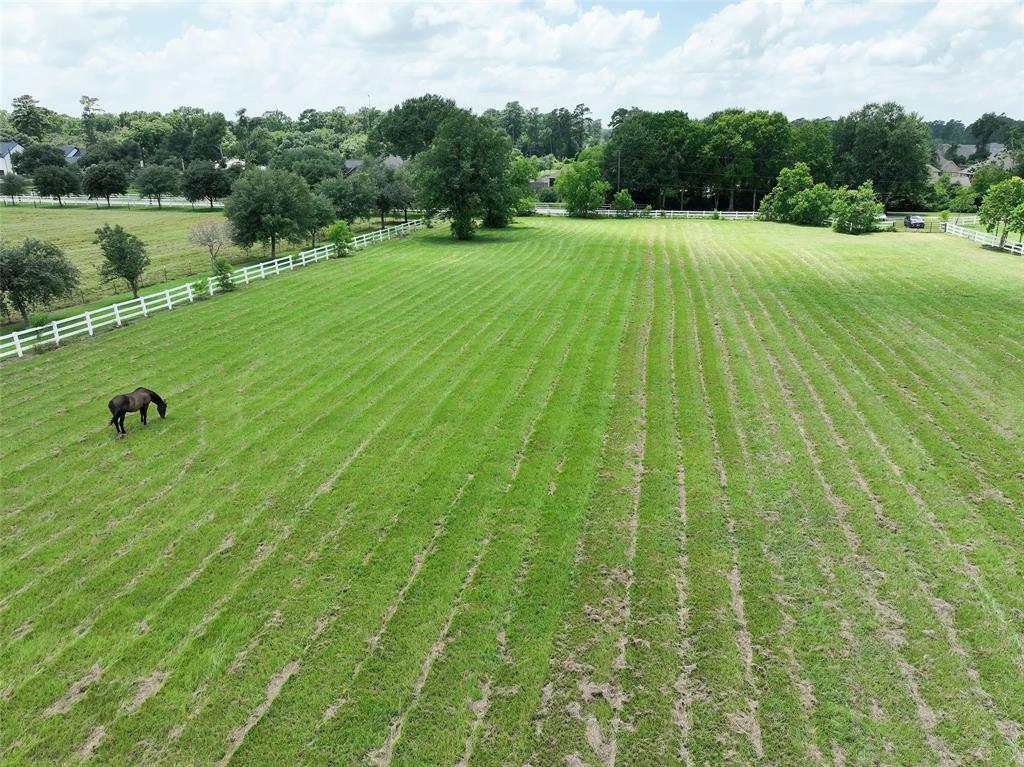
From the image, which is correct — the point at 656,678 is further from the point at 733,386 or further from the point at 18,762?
the point at 733,386

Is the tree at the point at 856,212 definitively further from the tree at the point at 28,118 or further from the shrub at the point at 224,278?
the tree at the point at 28,118

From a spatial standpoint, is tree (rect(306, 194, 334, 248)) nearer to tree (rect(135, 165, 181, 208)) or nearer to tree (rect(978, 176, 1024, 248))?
tree (rect(978, 176, 1024, 248))

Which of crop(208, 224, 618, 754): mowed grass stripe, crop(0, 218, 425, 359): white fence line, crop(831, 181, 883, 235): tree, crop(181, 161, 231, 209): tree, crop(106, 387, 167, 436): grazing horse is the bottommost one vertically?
crop(208, 224, 618, 754): mowed grass stripe

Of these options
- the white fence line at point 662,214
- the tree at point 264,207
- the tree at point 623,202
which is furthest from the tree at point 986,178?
the tree at point 264,207

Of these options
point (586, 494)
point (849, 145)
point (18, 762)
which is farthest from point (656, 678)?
point (849, 145)

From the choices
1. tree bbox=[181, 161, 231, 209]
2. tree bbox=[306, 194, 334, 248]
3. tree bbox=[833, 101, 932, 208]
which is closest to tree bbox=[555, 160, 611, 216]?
tree bbox=[306, 194, 334, 248]

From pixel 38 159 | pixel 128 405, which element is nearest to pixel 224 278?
pixel 128 405
